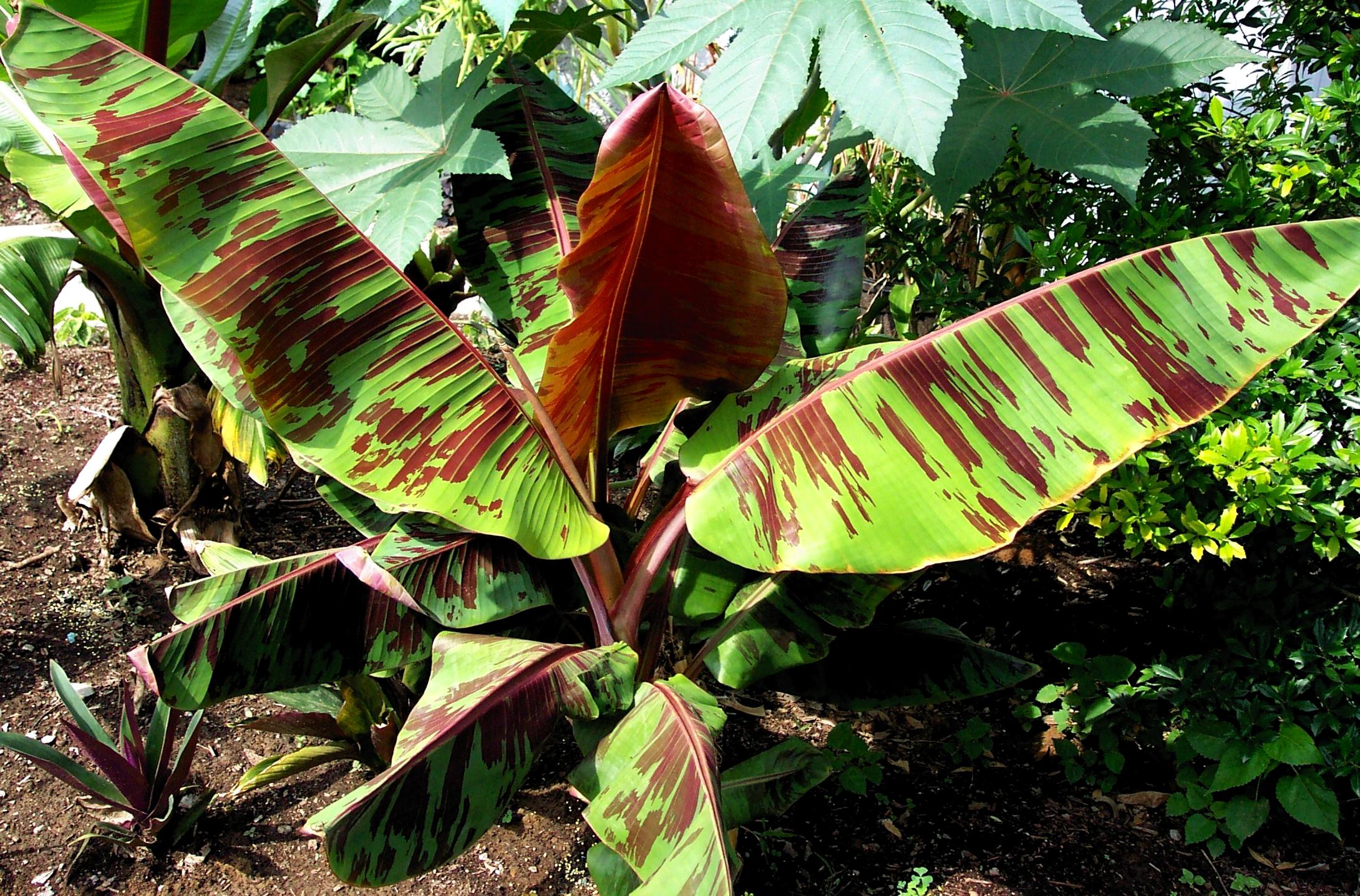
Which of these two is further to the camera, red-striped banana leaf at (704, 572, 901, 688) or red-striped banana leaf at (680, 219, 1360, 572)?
red-striped banana leaf at (704, 572, 901, 688)

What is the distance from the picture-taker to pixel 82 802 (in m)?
1.99

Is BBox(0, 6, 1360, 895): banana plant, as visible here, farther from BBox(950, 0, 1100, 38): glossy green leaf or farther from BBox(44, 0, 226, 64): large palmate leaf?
BBox(44, 0, 226, 64): large palmate leaf

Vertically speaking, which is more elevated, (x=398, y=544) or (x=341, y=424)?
(x=341, y=424)

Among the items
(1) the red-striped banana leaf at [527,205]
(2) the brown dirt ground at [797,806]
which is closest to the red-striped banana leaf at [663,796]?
(2) the brown dirt ground at [797,806]

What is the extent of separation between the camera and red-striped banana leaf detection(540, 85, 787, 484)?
1253mm

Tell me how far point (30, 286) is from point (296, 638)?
1221mm

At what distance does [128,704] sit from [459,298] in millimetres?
1396

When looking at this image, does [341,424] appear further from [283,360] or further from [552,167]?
[552,167]

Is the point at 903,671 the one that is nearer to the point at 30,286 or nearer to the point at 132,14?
the point at 30,286

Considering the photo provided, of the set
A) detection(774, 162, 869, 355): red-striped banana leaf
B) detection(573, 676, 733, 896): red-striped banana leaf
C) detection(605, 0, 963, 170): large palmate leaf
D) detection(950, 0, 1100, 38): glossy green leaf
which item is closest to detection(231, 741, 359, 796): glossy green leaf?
detection(573, 676, 733, 896): red-striped banana leaf

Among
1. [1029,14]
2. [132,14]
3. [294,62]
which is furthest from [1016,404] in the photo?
[132,14]

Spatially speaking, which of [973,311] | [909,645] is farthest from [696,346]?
[973,311]

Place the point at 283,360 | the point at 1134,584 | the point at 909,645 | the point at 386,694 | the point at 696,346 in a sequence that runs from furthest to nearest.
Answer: the point at 1134,584 → the point at 386,694 → the point at 909,645 → the point at 696,346 → the point at 283,360

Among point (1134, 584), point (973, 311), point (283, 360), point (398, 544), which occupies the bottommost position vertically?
point (1134, 584)
